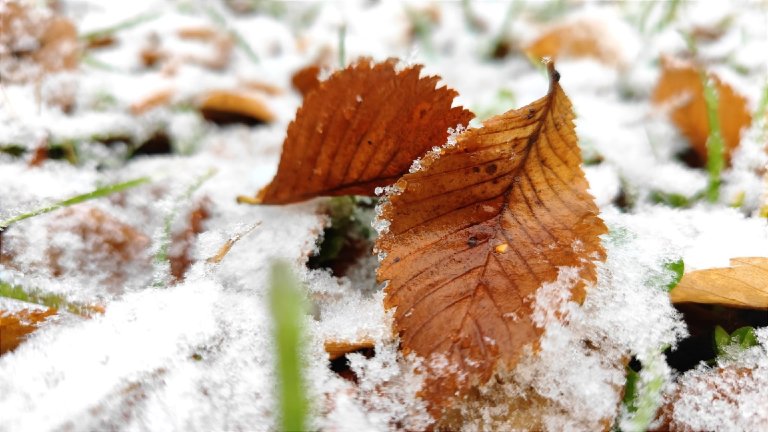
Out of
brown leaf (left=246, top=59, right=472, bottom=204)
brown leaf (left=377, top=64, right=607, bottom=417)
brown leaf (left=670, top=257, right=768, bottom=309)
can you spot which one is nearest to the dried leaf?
brown leaf (left=246, top=59, right=472, bottom=204)

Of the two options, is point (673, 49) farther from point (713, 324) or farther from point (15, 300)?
point (15, 300)

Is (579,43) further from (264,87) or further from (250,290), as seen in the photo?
(250,290)

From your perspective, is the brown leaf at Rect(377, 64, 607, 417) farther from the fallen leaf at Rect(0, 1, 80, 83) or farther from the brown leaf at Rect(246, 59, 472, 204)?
the fallen leaf at Rect(0, 1, 80, 83)

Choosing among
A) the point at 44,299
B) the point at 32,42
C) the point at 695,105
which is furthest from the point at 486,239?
the point at 32,42

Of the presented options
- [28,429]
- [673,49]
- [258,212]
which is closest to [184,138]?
[258,212]

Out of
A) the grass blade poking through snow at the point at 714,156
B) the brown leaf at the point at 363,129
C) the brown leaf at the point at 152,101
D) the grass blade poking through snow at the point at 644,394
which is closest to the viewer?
the grass blade poking through snow at the point at 644,394

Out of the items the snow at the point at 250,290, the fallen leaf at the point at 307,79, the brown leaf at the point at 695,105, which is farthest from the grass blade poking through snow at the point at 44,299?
the brown leaf at the point at 695,105

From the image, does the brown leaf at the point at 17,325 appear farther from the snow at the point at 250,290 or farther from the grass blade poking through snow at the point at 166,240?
the grass blade poking through snow at the point at 166,240
